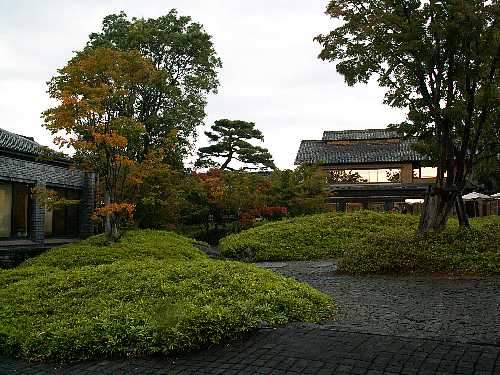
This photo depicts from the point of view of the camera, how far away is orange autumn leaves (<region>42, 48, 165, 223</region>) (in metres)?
14.7

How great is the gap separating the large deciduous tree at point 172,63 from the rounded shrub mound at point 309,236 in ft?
24.4

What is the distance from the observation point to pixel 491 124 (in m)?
13.4

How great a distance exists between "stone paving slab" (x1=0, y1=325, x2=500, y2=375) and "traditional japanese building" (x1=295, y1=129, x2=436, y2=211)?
95.5 feet

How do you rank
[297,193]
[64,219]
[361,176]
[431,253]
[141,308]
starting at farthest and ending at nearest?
[361,176]
[297,193]
[64,219]
[431,253]
[141,308]

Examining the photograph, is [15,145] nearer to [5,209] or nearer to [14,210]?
[5,209]

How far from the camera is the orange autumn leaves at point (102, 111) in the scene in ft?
48.3

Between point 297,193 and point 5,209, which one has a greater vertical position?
point 297,193

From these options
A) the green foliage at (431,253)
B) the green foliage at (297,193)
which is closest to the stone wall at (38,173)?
the green foliage at (297,193)

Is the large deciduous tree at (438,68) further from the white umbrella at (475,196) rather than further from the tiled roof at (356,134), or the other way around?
the tiled roof at (356,134)

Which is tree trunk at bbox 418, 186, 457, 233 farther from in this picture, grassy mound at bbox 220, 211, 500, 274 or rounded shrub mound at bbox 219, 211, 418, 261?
rounded shrub mound at bbox 219, 211, 418, 261

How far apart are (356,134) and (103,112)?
31.0 metres

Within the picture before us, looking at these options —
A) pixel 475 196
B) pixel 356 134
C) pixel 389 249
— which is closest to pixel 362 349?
pixel 389 249

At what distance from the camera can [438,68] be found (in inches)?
A: 496

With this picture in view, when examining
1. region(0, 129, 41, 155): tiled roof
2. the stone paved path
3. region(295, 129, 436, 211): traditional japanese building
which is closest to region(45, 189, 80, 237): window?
region(0, 129, 41, 155): tiled roof
